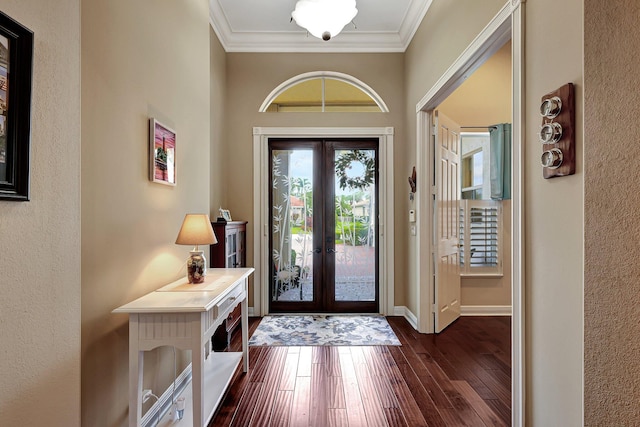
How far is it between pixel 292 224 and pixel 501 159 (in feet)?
8.79

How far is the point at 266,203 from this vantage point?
13.6 feet

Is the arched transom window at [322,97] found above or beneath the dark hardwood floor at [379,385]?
above

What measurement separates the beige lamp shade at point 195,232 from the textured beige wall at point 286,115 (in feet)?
6.63

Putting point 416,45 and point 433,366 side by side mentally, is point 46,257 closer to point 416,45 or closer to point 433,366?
point 433,366

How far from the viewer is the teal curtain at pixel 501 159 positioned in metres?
3.82

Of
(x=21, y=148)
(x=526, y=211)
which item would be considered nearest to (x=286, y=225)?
(x=526, y=211)

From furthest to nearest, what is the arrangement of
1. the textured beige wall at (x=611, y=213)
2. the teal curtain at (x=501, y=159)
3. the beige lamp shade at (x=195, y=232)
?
1. the teal curtain at (x=501, y=159)
2. the beige lamp shade at (x=195, y=232)
3. the textured beige wall at (x=611, y=213)

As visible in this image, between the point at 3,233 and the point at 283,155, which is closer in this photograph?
the point at 3,233

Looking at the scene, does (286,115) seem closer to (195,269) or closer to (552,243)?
(195,269)

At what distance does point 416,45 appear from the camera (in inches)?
143

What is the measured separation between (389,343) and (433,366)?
56 centimetres

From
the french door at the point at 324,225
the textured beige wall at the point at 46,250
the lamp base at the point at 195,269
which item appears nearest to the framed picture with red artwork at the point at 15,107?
the textured beige wall at the point at 46,250

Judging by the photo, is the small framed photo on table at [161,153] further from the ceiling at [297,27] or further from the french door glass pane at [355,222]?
the french door glass pane at [355,222]

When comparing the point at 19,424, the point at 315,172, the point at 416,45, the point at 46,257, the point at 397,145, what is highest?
the point at 416,45
